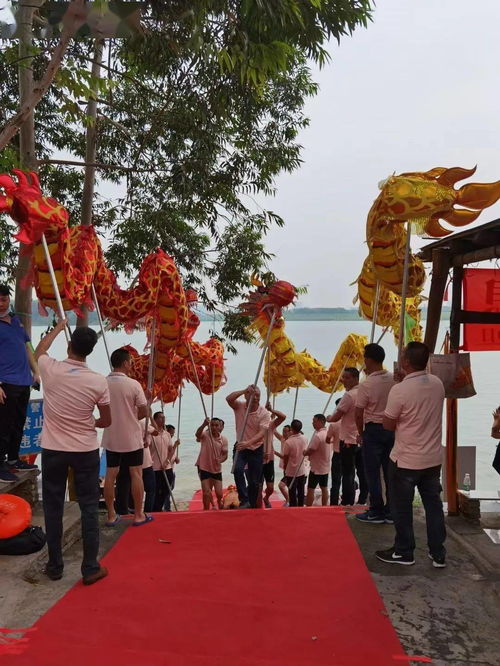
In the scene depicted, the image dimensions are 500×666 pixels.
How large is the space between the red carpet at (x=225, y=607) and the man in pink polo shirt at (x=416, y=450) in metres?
0.40

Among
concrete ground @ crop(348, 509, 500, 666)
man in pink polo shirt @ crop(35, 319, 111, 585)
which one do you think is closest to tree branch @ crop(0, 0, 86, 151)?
man in pink polo shirt @ crop(35, 319, 111, 585)

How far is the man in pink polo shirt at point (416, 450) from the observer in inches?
137

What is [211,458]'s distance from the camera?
6.35 metres

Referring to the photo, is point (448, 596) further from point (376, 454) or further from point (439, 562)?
point (376, 454)

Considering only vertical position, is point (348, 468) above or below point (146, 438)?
below

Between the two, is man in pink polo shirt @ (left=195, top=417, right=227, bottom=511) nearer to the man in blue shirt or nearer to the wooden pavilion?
the man in blue shirt

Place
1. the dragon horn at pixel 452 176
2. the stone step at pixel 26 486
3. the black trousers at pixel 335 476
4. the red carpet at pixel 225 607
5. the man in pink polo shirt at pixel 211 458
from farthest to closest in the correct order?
1. the black trousers at pixel 335 476
2. the man in pink polo shirt at pixel 211 458
3. the dragon horn at pixel 452 176
4. the stone step at pixel 26 486
5. the red carpet at pixel 225 607

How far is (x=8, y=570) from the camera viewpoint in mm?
3354

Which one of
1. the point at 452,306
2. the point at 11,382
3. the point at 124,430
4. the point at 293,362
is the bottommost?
the point at 124,430

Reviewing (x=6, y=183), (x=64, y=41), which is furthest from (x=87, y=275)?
(x=64, y=41)

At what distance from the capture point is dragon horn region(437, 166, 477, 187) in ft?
14.2

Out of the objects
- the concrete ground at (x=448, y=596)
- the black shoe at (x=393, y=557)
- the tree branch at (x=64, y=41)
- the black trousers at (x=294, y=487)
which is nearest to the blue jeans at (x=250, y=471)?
the black trousers at (x=294, y=487)

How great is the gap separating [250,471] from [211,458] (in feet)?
1.58

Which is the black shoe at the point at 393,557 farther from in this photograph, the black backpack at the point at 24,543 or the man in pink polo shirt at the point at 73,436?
the black backpack at the point at 24,543
